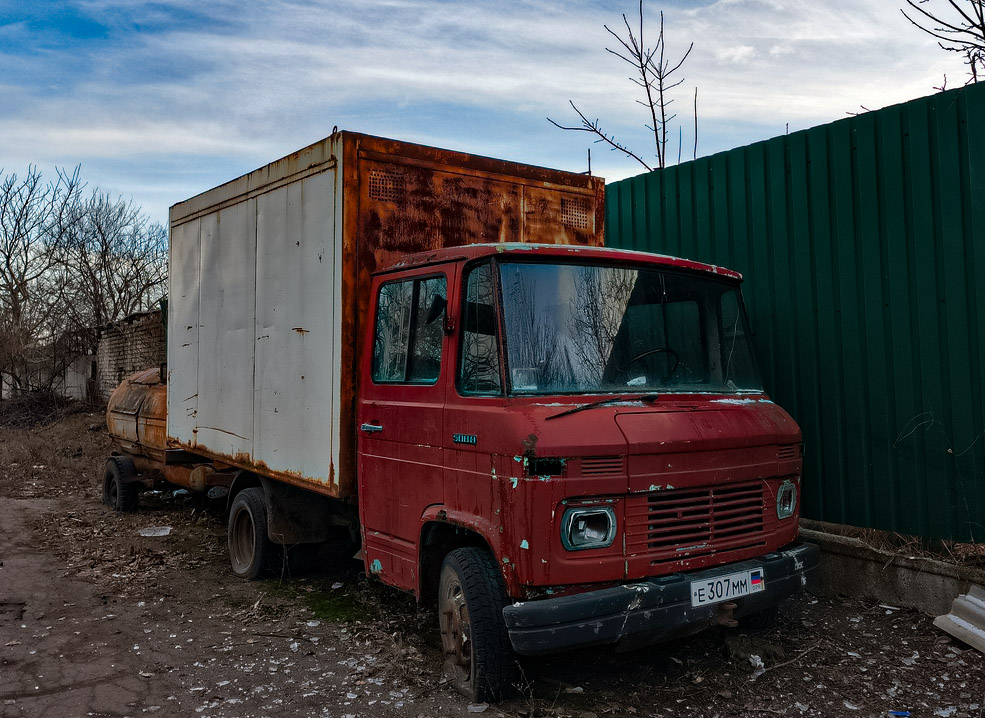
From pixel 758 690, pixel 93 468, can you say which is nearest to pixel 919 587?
pixel 758 690

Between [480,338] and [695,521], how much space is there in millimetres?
1372

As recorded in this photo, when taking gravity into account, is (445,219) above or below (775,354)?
above

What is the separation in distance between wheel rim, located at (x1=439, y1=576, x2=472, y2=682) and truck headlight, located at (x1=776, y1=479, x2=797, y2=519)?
5.74 feet

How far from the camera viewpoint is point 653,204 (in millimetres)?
6766

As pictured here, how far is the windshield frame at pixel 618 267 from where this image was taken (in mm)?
3652

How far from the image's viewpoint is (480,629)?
3568 mm

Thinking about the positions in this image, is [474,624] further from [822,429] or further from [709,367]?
[822,429]

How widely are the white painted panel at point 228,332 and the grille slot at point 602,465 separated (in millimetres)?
3341

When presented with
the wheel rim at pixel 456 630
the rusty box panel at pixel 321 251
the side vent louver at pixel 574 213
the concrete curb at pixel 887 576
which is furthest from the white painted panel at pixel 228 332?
the concrete curb at pixel 887 576

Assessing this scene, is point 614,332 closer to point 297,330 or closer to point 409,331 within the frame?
point 409,331

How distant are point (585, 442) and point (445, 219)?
7.53 feet

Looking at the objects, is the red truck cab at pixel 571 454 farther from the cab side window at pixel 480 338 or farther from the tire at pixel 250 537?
the tire at pixel 250 537

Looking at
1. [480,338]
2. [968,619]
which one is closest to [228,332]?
[480,338]

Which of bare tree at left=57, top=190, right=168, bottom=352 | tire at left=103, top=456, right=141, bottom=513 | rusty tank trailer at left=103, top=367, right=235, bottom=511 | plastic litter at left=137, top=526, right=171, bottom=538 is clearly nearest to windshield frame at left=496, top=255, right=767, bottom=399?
rusty tank trailer at left=103, top=367, right=235, bottom=511
